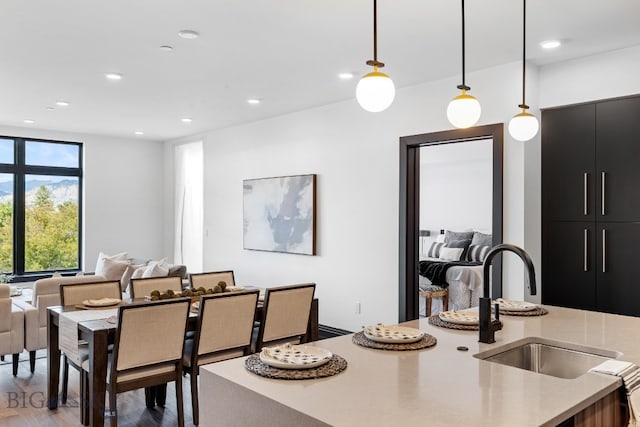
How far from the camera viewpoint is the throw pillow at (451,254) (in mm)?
7236

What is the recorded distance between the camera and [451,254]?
7.30m

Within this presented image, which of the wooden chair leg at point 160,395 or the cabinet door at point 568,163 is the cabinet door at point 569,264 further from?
the wooden chair leg at point 160,395

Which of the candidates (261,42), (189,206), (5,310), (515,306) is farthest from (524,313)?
(189,206)

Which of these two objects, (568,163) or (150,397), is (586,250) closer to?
(568,163)

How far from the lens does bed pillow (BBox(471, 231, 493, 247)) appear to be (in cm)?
725

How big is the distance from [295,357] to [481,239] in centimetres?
610

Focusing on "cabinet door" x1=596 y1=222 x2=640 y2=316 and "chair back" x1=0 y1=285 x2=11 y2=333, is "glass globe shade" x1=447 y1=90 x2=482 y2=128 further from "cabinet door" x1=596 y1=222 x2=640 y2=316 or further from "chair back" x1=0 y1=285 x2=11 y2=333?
"chair back" x1=0 y1=285 x2=11 y2=333

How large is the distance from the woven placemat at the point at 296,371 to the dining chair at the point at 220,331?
155 cm

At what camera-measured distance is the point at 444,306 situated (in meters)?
6.31

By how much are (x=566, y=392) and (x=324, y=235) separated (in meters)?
4.42

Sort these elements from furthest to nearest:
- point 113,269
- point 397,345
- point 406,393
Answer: point 113,269 < point 397,345 < point 406,393

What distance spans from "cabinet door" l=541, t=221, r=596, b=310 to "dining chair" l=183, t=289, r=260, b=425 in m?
→ 2.49

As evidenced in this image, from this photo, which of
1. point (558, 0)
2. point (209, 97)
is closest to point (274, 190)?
point (209, 97)

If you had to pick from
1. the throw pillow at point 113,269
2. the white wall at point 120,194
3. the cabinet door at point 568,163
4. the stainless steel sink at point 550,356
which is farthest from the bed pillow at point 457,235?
the stainless steel sink at point 550,356
